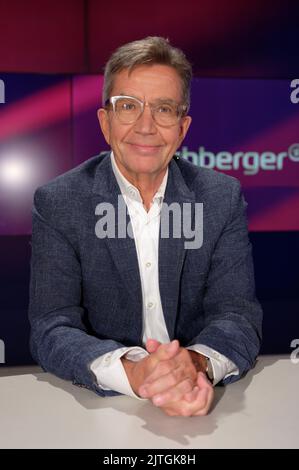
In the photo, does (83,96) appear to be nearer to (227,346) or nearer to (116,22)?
(116,22)

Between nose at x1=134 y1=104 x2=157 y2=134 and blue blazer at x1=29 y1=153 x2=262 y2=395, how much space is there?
157mm

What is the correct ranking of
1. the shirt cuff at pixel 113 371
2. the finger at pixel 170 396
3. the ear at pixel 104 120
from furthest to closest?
the ear at pixel 104 120
the shirt cuff at pixel 113 371
the finger at pixel 170 396

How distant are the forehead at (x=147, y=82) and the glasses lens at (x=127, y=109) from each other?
0.07 ft

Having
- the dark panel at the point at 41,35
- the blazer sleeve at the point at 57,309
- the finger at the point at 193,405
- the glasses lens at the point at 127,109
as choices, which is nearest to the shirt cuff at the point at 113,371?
the blazer sleeve at the point at 57,309

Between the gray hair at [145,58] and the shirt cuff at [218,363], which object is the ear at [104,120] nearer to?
the gray hair at [145,58]

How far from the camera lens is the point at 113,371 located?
1263mm

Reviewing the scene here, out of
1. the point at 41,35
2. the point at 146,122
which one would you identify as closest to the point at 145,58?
the point at 146,122

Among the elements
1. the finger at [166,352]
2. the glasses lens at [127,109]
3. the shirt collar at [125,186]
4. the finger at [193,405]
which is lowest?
the finger at [193,405]

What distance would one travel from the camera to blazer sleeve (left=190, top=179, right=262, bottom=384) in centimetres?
145

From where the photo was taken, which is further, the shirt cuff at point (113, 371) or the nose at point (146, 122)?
the nose at point (146, 122)

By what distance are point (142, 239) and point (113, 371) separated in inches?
22.1

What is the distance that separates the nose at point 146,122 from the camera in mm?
1699
